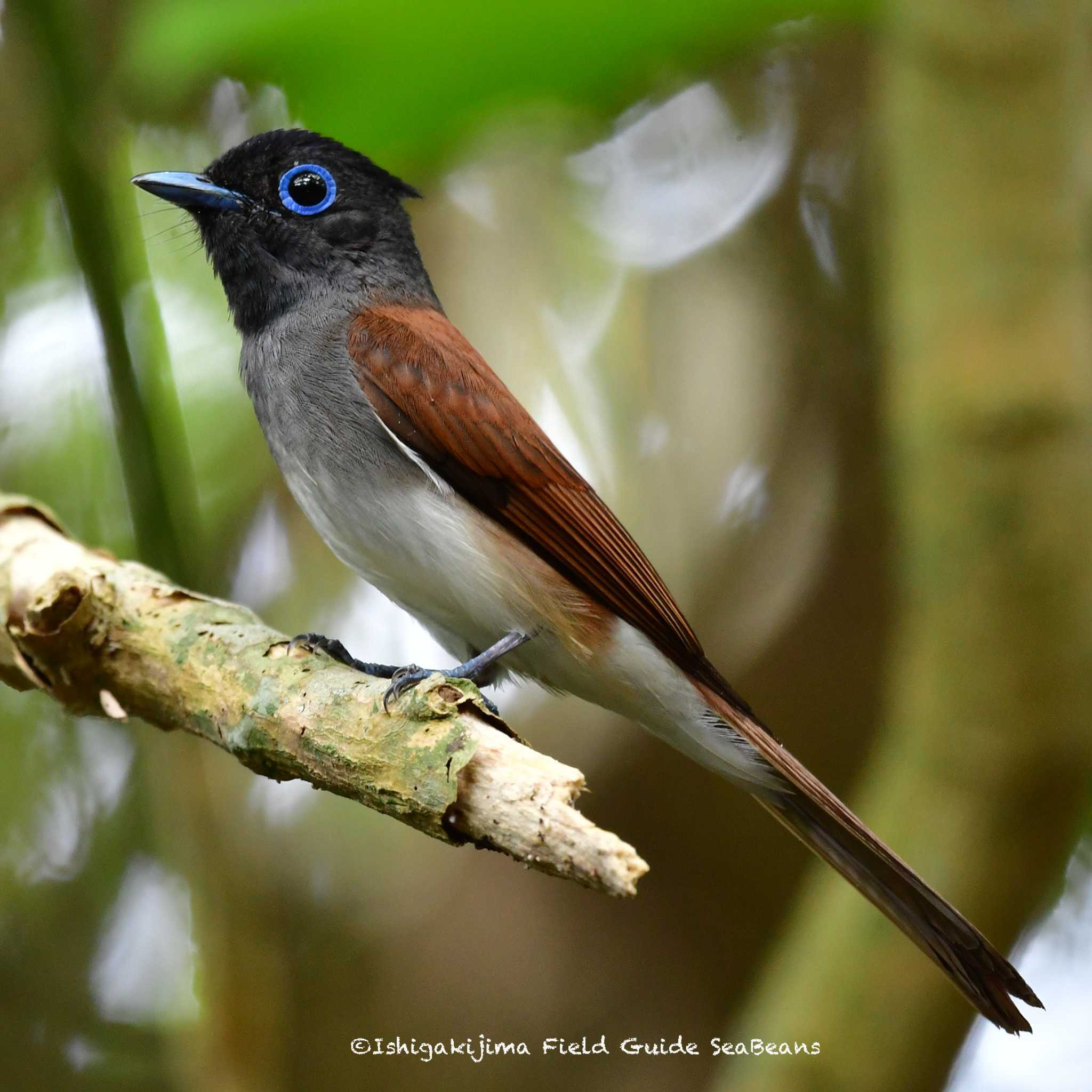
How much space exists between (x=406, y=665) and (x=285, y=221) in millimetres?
1441

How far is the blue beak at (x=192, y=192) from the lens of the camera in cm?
293

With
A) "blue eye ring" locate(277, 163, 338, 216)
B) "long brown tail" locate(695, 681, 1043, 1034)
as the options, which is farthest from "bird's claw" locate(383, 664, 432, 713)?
"blue eye ring" locate(277, 163, 338, 216)

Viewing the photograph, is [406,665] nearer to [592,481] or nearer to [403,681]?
[403,681]

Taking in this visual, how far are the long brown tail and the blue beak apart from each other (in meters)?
1.74

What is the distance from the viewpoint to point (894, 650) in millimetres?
3533

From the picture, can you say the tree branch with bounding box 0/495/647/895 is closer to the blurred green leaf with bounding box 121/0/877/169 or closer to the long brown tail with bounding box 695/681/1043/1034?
the long brown tail with bounding box 695/681/1043/1034

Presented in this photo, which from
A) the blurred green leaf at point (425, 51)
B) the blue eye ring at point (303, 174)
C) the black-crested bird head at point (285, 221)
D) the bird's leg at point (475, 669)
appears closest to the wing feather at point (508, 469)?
the bird's leg at point (475, 669)

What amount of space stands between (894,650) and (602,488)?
4.07ft

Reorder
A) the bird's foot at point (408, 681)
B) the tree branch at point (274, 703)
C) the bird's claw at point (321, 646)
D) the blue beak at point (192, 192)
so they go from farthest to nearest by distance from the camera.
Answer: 1. the blue beak at point (192, 192)
2. the bird's claw at point (321, 646)
3. the bird's foot at point (408, 681)
4. the tree branch at point (274, 703)

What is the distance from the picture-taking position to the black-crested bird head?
3012 millimetres

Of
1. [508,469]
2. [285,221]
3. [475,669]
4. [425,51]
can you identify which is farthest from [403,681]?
[425,51]

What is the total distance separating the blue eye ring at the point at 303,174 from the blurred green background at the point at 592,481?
14cm

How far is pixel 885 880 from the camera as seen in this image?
2482mm

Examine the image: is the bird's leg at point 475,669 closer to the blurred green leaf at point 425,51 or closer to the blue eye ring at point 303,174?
the blue eye ring at point 303,174
